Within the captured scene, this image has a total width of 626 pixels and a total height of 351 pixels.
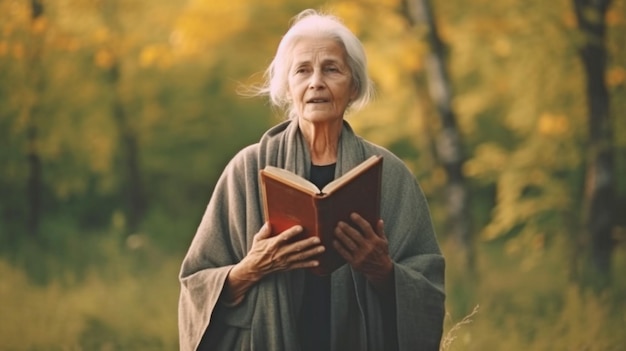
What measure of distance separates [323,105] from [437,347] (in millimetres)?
903

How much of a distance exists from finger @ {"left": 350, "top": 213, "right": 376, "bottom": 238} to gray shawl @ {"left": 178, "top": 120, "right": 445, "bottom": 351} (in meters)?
0.24

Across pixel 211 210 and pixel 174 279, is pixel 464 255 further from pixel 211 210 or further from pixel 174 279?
pixel 211 210

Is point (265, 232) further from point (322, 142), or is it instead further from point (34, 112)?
point (34, 112)

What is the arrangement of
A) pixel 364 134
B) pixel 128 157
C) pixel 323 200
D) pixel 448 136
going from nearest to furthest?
pixel 323 200, pixel 448 136, pixel 364 134, pixel 128 157

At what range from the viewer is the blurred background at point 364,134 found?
7.40m

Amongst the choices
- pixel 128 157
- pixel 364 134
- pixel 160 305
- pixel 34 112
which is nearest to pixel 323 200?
pixel 160 305

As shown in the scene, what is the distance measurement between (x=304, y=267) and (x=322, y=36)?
0.75 metres

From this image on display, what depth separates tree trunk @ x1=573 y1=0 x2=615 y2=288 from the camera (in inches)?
306

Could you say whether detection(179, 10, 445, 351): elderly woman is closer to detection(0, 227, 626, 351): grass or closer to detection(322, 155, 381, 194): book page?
detection(322, 155, 381, 194): book page

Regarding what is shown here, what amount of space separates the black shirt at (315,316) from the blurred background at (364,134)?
1.82 metres

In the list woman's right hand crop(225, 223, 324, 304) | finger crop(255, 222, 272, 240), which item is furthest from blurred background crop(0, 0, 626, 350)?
finger crop(255, 222, 272, 240)

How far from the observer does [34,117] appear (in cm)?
1067

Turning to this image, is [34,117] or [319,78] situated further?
[34,117]

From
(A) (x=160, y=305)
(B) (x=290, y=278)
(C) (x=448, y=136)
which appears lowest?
(A) (x=160, y=305)
